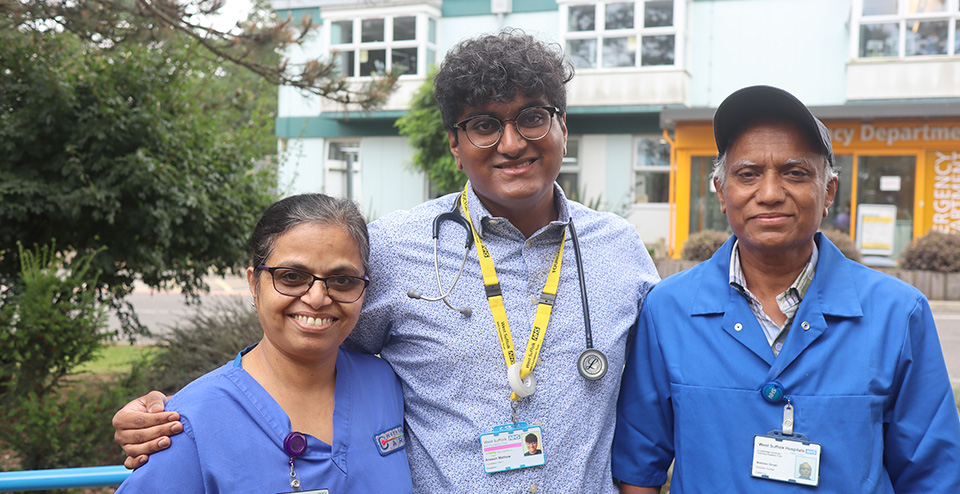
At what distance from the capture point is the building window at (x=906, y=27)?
18672mm

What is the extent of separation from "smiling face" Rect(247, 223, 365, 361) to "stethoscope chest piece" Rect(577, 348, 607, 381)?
0.72 m

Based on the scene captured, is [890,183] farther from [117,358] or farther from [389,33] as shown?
[117,358]

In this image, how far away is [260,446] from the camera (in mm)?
1915

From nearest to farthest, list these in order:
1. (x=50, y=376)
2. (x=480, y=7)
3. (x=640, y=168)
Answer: (x=50, y=376) < (x=640, y=168) < (x=480, y=7)

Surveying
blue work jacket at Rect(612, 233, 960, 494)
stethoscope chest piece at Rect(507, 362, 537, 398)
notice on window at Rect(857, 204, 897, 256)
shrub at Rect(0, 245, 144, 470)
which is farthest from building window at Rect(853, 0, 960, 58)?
stethoscope chest piece at Rect(507, 362, 537, 398)

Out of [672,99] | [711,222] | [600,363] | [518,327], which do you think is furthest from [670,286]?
[672,99]

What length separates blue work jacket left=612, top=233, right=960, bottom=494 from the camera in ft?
6.55

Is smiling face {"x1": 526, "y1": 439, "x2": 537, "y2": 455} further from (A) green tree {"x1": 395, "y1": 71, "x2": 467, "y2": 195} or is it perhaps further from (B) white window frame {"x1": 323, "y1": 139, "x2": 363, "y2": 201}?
(B) white window frame {"x1": 323, "y1": 139, "x2": 363, "y2": 201}

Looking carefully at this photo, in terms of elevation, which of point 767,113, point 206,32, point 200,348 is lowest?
point 200,348

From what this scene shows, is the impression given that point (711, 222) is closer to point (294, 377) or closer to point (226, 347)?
point (226, 347)

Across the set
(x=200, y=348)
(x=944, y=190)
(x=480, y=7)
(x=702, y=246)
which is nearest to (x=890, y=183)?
(x=944, y=190)

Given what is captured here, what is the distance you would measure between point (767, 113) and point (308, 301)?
145 cm

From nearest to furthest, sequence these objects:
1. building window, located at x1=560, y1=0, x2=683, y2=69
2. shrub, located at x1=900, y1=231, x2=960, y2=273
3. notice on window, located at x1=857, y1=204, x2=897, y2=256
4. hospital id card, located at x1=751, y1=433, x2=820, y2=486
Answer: hospital id card, located at x1=751, y1=433, x2=820, y2=486 → shrub, located at x1=900, y1=231, x2=960, y2=273 → notice on window, located at x1=857, y1=204, x2=897, y2=256 → building window, located at x1=560, y1=0, x2=683, y2=69

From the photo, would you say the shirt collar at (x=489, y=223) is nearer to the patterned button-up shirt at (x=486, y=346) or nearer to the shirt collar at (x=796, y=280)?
the patterned button-up shirt at (x=486, y=346)
